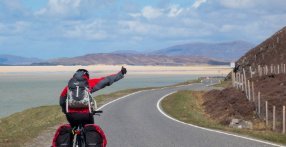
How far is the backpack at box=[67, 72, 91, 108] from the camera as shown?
877cm

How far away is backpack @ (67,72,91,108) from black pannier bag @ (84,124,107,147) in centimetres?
39

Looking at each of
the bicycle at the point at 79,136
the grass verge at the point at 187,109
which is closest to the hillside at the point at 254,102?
the grass verge at the point at 187,109

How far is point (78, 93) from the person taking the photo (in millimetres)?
8836

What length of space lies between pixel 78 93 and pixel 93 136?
0.78m

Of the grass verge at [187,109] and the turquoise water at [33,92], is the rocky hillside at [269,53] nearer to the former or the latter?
the turquoise water at [33,92]

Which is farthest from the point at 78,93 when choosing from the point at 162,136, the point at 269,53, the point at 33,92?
the point at 33,92

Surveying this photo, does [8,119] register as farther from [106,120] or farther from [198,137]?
[198,137]

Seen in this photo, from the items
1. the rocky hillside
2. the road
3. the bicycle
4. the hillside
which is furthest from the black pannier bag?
the rocky hillside

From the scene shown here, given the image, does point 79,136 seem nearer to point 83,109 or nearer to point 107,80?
point 83,109

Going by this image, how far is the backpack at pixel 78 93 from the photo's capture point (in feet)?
28.8

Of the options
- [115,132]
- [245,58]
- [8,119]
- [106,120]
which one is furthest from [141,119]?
[245,58]

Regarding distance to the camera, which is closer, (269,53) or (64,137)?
(64,137)

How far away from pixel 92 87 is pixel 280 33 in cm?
6831

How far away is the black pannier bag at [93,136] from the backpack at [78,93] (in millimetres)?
388
